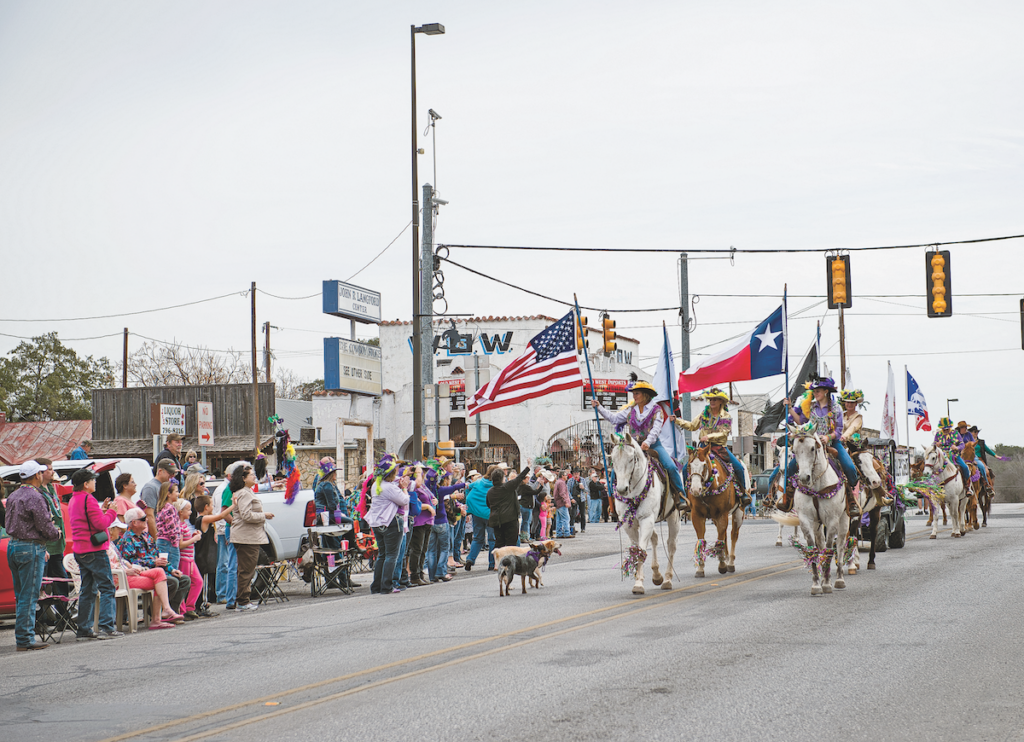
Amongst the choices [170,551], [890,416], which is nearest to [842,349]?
[890,416]

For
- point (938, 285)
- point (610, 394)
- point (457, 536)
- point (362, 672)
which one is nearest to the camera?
point (362, 672)

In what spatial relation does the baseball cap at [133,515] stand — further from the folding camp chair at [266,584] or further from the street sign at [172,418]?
the street sign at [172,418]

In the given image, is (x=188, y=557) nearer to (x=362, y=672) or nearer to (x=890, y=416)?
(x=362, y=672)

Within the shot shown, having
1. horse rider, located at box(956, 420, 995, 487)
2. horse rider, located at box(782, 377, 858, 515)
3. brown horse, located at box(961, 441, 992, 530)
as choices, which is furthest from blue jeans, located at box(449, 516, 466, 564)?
horse rider, located at box(956, 420, 995, 487)

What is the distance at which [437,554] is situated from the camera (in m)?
18.7

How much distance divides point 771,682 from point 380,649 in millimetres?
4006

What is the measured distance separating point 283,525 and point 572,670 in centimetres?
971

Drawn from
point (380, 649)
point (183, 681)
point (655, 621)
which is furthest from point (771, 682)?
point (183, 681)

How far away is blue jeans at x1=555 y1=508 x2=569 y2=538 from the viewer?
3011 cm

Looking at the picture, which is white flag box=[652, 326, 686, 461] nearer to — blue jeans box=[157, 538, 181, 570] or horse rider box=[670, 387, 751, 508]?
horse rider box=[670, 387, 751, 508]

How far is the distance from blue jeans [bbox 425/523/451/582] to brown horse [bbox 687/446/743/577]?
4.66 m

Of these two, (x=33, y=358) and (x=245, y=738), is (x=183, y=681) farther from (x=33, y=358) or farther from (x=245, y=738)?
(x=33, y=358)

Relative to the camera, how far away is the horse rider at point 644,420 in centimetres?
1438

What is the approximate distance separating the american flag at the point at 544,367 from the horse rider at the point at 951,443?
9699mm
